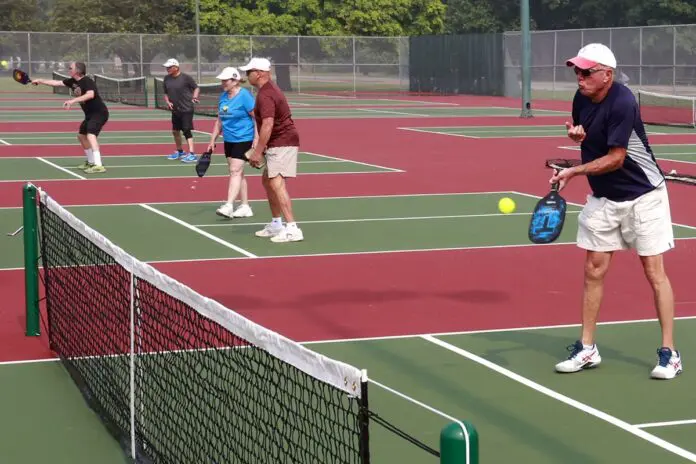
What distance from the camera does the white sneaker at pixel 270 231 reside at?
14328 mm

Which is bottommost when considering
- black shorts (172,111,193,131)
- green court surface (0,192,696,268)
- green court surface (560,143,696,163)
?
green court surface (0,192,696,268)

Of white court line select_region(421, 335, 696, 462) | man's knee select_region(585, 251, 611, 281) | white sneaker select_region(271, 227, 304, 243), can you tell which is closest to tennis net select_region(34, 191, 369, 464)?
white court line select_region(421, 335, 696, 462)

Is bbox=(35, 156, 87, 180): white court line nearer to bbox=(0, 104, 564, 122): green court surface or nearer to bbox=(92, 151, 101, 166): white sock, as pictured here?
bbox=(92, 151, 101, 166): white sock

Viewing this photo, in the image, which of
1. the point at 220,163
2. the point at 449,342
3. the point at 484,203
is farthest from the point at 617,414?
the point at 220,163

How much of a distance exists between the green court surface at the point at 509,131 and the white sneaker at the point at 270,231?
16380mm

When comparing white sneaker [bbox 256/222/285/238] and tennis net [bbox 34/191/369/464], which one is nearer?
tennis net [bbox 34/191/369/464]

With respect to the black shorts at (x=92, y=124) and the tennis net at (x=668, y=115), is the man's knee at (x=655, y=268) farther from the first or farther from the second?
the tennis net at (x=668, y=115)

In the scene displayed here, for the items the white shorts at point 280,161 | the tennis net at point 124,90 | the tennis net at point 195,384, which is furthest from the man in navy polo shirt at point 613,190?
the tennis net at point 124,90

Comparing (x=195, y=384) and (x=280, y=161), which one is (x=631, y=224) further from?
(x=280, y=161)

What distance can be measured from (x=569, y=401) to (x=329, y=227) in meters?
7.99

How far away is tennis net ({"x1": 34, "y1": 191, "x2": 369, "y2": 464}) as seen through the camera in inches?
209

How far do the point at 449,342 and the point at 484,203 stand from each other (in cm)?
852

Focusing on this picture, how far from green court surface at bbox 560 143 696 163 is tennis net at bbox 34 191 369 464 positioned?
16.4m

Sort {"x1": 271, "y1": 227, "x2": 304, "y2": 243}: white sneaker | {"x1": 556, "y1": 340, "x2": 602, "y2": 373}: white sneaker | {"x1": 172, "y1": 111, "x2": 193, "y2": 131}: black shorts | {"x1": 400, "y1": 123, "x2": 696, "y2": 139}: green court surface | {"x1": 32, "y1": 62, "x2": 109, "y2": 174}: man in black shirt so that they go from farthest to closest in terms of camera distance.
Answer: {"x1": 400, "y1": 123, "x2": 696, "y2": 139}: green court surface
{"x1": 172, "y1": 111, "x2": 193, "y2": 131}: black shorts
{"x1": 32, "y1": 62, "x2": 109, "y2": 174}: man in black shirt
{"x1": 271, "y1": 227, "x2": 304, "y2": 243}: white sneaker
{"x1": 556, "y1": 340, "x2": 602, "y2": 373}: white sneaker
